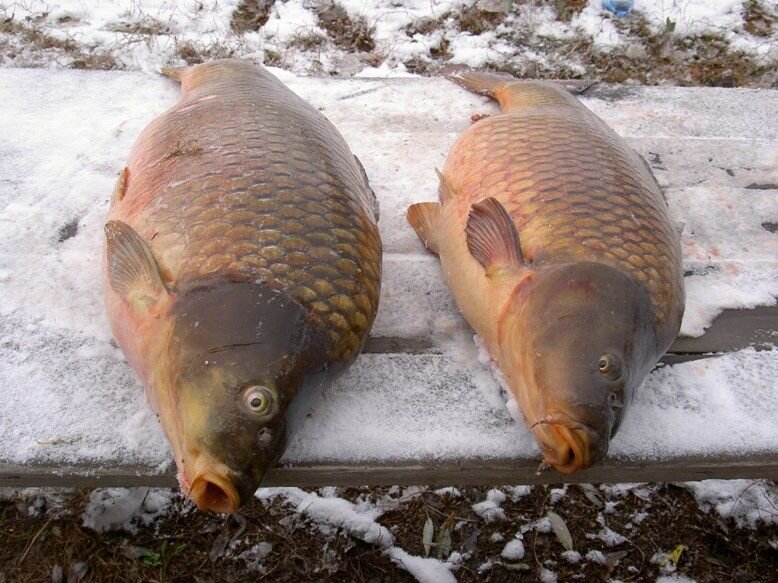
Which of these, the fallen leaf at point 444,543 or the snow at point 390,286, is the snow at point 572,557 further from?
the snow at point 390,286

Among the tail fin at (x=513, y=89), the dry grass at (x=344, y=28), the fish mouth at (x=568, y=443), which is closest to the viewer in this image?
the fish mouth at (x=568, y=443)

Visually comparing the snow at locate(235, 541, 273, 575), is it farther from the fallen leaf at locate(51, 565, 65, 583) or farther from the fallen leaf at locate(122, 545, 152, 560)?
the fallen leaf at locate(51, 565, 65, 583)

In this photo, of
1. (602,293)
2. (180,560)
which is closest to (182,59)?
(180,560)

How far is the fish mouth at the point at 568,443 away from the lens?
1575mm

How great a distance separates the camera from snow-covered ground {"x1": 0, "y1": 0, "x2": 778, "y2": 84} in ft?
14.0

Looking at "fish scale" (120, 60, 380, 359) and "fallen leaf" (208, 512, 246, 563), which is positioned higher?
"fish scale" (120, 60, 380, 359)

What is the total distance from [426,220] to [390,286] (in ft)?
1.01

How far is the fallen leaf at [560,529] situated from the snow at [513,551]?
15 centimetres

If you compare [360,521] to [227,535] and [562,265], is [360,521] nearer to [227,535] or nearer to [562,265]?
[227,535]

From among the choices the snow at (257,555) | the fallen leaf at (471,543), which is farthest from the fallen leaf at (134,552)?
the fallen leaf at (471,543)

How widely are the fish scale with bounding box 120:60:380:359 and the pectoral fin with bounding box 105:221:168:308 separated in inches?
1.9

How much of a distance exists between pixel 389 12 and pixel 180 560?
3.90 m

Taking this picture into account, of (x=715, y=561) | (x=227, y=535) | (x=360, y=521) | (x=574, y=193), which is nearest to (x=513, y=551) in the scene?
(x=360, y=521)

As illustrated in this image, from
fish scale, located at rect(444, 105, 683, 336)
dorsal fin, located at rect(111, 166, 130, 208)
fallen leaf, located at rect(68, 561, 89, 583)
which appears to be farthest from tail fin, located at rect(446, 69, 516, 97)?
fallen leaf, located at rect(68, 561, 89, 583)
